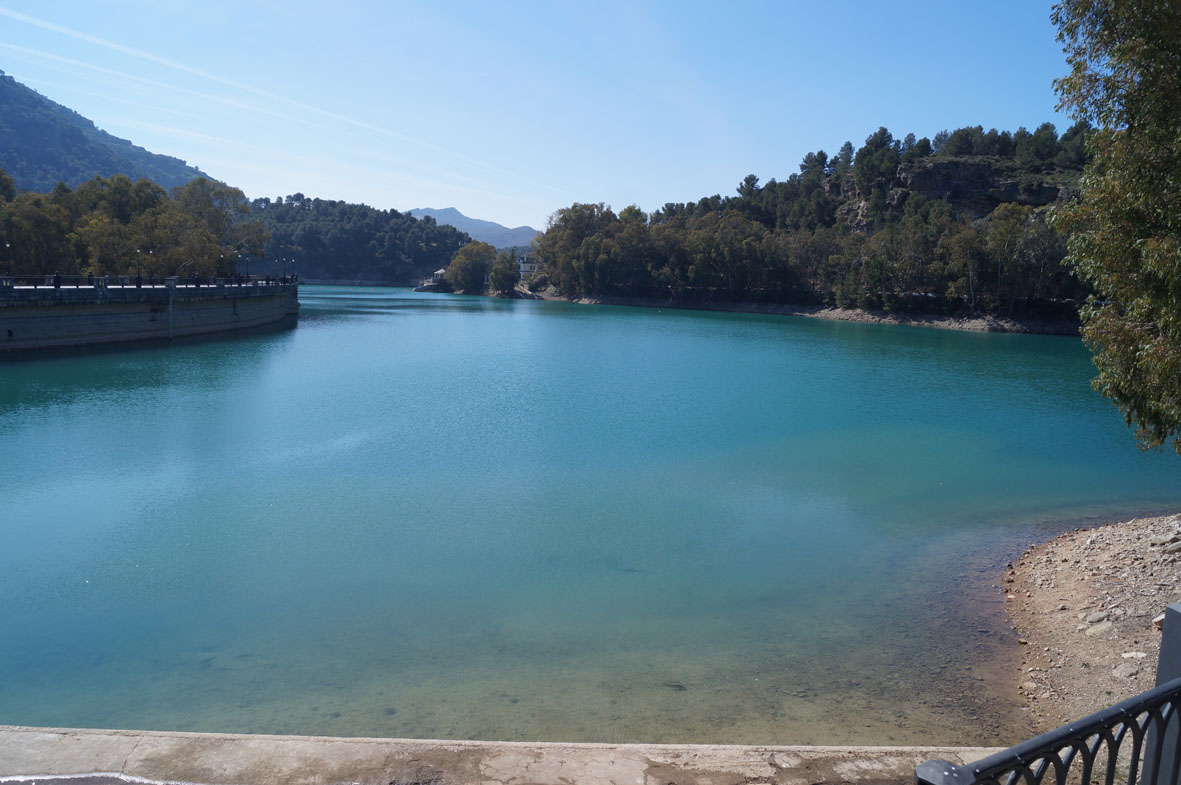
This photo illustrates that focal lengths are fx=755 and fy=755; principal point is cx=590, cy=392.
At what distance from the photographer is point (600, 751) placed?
18.6ft

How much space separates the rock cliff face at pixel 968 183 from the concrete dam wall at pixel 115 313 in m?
96.4

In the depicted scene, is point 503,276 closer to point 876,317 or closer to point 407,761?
point 876,317

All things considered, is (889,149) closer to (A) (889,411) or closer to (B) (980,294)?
(B) (980,294)

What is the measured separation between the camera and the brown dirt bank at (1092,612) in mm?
8016

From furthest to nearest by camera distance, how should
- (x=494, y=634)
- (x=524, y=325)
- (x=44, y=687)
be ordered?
(x=524, y=325) → (x=494, y=634) → (x=44, y=687)

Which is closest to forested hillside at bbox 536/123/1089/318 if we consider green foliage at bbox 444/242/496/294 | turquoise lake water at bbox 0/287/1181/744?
green foliage at bbox 444/242/496/294

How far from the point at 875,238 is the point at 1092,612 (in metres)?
83.3

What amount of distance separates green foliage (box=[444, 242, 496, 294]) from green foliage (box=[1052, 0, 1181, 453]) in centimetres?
14209

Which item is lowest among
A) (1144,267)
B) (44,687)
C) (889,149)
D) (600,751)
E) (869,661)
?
(44,687)

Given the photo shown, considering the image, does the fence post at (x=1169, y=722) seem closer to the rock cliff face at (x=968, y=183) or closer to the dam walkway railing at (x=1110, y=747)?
the dam walkway railing at (x=1110, y=747)

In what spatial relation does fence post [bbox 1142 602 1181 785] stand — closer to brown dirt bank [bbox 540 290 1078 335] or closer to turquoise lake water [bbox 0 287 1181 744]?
turquoise lake water [bbox 0 287 1181 744]

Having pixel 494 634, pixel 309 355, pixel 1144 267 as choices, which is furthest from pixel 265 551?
pixel 309 355

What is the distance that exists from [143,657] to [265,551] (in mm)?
3872

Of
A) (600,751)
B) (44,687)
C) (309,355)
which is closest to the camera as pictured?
(600,751)
